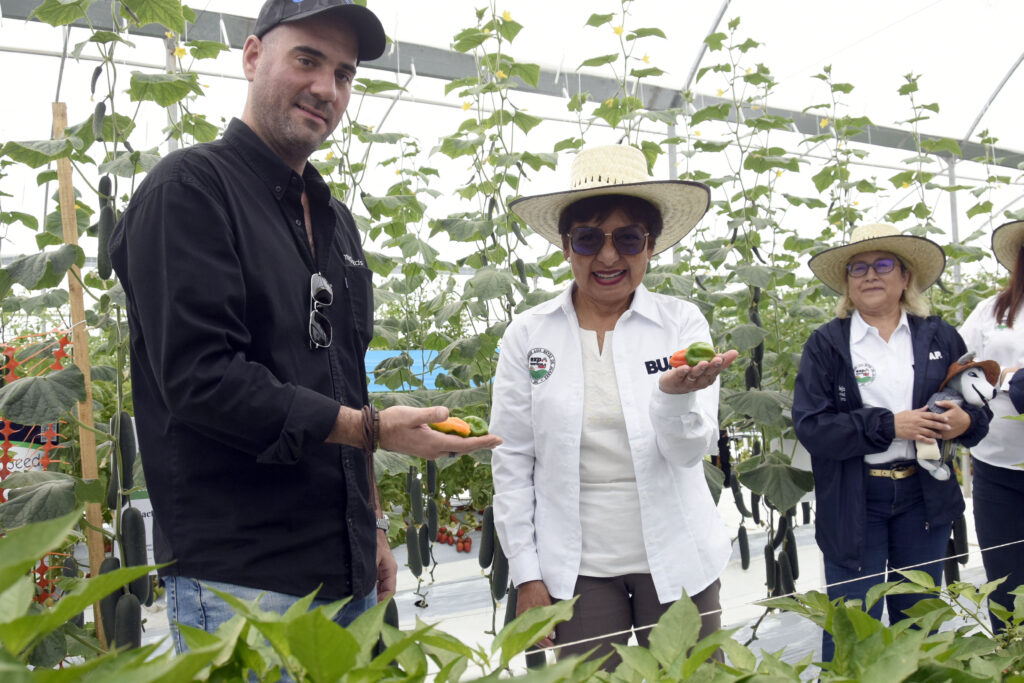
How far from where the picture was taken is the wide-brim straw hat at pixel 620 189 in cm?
203

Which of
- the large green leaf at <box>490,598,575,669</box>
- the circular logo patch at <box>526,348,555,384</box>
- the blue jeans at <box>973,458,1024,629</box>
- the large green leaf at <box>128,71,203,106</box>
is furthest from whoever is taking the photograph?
the blue jeans at <box>973,458,1024,629</box>

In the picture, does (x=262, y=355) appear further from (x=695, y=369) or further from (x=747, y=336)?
(x=747, y=336)

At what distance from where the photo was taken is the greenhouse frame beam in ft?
14.5

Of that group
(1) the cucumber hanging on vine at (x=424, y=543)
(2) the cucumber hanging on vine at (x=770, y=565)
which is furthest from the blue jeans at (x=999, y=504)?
(1) the cucumber hanging on vine at (x=424, y=543)

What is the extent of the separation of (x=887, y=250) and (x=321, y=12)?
2079mm

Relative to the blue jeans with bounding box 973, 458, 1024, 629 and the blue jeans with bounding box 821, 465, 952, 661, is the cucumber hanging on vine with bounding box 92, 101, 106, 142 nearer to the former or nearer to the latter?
the blue jeans with bounding box 821, 465, 952, 661

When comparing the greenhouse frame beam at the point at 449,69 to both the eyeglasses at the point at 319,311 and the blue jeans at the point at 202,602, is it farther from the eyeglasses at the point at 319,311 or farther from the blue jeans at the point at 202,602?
the blue jeans at the point at 202,602

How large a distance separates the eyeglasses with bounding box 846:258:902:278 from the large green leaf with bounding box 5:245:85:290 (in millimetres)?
2385

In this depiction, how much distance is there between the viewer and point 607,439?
1903 mm

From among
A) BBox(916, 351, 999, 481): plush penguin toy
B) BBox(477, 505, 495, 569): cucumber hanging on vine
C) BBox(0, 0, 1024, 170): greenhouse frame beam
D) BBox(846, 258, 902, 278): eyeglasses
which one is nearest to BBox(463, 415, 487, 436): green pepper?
BBox(477, 505, 495, 569): cucumber hanging on vine

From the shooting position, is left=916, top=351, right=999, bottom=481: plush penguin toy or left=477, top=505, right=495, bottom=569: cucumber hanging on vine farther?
left=477, top=505, right=495, bottom=569: cucumber hanging on vine

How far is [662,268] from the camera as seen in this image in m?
3.53

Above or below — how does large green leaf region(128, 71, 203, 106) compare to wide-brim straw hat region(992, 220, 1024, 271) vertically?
above

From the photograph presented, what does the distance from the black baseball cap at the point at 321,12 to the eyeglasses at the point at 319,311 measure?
0.47 metres
